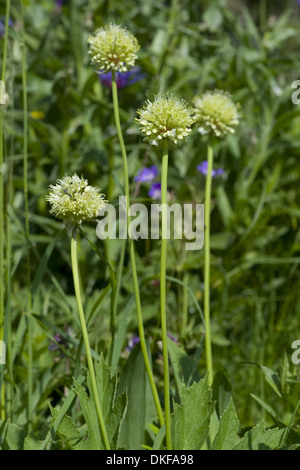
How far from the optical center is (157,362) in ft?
4.46

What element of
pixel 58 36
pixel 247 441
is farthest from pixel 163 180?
pixel 58 36

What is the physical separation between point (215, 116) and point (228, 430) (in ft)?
1.75

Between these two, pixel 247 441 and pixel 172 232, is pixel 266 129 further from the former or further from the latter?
pixel 247 441

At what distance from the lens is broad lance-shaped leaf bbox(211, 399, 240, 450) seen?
0.96m

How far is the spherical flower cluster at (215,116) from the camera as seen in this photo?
1095mm

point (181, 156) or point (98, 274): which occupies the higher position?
point (181, 156)

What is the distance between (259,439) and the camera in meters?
0.97

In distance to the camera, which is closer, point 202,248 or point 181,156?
point 202,248

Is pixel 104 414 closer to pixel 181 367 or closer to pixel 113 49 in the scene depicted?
pixel 181 367

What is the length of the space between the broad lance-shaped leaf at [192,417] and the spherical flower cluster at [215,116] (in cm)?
44

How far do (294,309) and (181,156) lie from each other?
2.02ft

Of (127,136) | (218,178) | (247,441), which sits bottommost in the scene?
(247,441)

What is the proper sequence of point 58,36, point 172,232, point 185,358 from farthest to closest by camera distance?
point 58,36
point 172,232
point 185,358

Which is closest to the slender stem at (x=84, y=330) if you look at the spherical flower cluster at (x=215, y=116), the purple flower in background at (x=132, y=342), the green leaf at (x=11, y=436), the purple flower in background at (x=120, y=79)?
the green leaf at (x=11, y=436)
